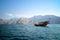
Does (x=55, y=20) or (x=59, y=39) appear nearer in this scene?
(x=59, y=39)

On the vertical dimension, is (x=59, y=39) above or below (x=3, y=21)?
below

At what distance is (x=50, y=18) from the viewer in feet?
15.1

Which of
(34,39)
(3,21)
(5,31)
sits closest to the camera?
(34,39)

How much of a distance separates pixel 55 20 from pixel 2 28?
70.5 inches

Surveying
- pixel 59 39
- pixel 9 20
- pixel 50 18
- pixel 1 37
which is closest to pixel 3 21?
pixel 9 20

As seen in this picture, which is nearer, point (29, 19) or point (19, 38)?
point (19, 38)

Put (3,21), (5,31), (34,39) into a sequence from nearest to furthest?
(34,39) < (3,21) < (5,31)

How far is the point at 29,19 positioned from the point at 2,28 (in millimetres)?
989

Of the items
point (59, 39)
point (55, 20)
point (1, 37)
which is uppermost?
point (55, 20)

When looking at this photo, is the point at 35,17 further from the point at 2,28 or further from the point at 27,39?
the point at 2,28

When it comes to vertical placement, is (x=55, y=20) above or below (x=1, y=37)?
above

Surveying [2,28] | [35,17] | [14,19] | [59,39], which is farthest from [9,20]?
[59,39]

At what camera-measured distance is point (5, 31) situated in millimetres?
4734

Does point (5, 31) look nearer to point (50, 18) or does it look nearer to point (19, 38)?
point (19, 38)
